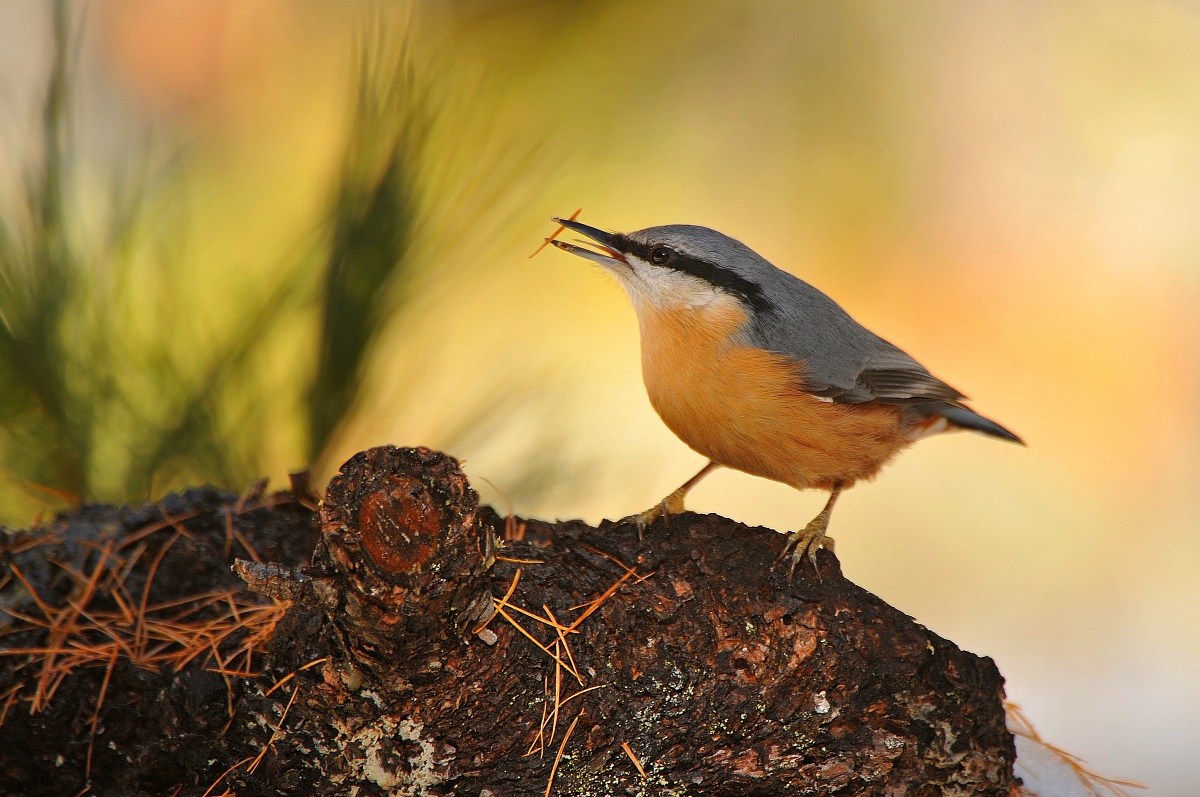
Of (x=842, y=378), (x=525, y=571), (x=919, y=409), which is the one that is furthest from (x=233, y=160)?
(x=919, y=409)

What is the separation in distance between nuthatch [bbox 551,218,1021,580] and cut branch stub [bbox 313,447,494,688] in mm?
444

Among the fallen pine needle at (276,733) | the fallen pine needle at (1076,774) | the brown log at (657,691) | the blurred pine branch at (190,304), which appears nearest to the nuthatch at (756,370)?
the brown log at (657,691)

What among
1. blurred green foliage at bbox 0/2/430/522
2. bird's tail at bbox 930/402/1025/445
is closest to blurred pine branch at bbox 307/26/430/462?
blurred green foliage at bbox 0/2/430/522

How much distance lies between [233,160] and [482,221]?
0.47m

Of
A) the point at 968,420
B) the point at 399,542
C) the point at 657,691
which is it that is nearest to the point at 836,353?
the point at 968,420

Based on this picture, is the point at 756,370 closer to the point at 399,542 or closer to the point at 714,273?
the point at 714,273

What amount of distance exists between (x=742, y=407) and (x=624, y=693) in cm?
48

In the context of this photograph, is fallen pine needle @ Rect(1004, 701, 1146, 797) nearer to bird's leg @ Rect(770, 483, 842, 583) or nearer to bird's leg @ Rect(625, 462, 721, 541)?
bird's leg @ Rect(770, 483, 842, 583)

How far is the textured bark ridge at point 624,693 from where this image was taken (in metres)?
1.22

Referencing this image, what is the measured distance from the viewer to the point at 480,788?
1257mm

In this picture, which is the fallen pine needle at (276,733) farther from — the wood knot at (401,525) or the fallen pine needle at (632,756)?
the fallen pine needle at (632,756)

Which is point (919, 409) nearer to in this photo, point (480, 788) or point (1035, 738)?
point (1035, 738)

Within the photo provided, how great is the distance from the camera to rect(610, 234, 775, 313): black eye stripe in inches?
67.4

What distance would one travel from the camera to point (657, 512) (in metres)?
1.56
